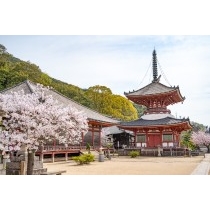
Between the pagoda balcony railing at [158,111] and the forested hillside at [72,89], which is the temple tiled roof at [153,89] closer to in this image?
the pagoda balcony railing at [158,111]

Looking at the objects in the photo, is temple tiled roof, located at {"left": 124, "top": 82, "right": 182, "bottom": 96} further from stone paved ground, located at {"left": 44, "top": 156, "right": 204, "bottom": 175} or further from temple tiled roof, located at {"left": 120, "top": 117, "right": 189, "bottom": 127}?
stone paved ground, located at {"left": 44, "top": 156, "right": 204, "bottom": 175}

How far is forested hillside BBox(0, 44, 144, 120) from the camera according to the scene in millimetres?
27500

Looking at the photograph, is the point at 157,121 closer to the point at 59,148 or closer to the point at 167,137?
the point at 167,137

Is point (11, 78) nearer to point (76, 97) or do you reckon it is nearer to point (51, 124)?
point (76, 97)

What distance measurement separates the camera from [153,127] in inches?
918

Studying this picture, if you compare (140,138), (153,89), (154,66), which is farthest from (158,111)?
(154,66)

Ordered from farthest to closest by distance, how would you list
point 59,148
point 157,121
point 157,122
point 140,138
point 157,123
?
point 140,138 < point 157,121 < point 157,122 < point 157,123 < point 59,148

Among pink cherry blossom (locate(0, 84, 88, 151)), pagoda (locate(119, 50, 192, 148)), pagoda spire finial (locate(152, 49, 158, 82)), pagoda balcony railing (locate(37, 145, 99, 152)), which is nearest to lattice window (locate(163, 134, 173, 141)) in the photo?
pagoda (locate(119, 50, 192, 148))

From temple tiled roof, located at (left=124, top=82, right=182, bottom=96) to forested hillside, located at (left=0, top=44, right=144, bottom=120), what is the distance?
10.6 metres

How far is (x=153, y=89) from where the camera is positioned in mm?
25641

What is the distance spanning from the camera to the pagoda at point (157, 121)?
23.1 m

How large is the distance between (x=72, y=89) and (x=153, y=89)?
15218 millimetres

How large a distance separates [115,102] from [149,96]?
655 inches

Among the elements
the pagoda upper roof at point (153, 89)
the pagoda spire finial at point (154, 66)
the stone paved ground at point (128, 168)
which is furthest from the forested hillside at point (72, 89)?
the stone paved ground at point (128, 168)
